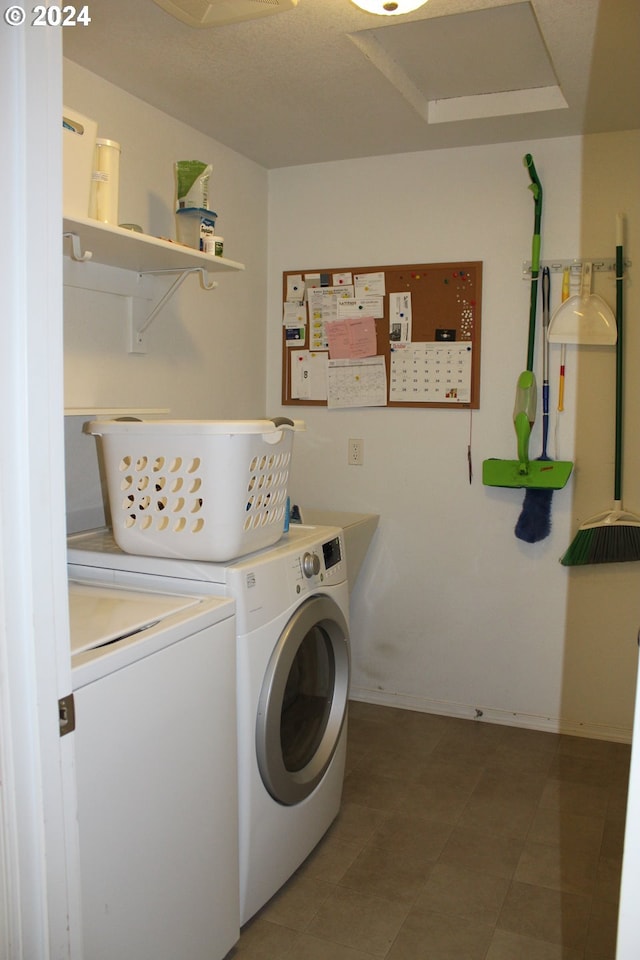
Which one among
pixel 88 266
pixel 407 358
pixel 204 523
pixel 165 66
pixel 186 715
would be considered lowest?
pixel 186 715

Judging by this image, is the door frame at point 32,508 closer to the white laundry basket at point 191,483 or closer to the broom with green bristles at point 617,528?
the white laundry basket at point 191,483

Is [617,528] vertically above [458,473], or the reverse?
[458,473]

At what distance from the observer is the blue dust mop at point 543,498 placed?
2953mm

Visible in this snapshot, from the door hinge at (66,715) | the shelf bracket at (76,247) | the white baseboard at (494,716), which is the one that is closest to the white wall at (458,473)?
the white baseboard at (494,716)

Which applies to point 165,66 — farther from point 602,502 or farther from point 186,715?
point 602,502

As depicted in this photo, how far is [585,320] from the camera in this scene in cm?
288

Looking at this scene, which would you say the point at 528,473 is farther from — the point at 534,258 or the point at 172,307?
the point at 172,307

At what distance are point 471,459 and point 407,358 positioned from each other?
478 mm

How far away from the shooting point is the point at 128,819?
144cm

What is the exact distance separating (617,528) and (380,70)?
1747 millimetres

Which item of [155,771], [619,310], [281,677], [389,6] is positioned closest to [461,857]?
[281,677]

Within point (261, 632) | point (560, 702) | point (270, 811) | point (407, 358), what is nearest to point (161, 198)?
point (407, 358)

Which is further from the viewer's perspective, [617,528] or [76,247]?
[617,528]

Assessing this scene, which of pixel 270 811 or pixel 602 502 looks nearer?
pixel 270 811
